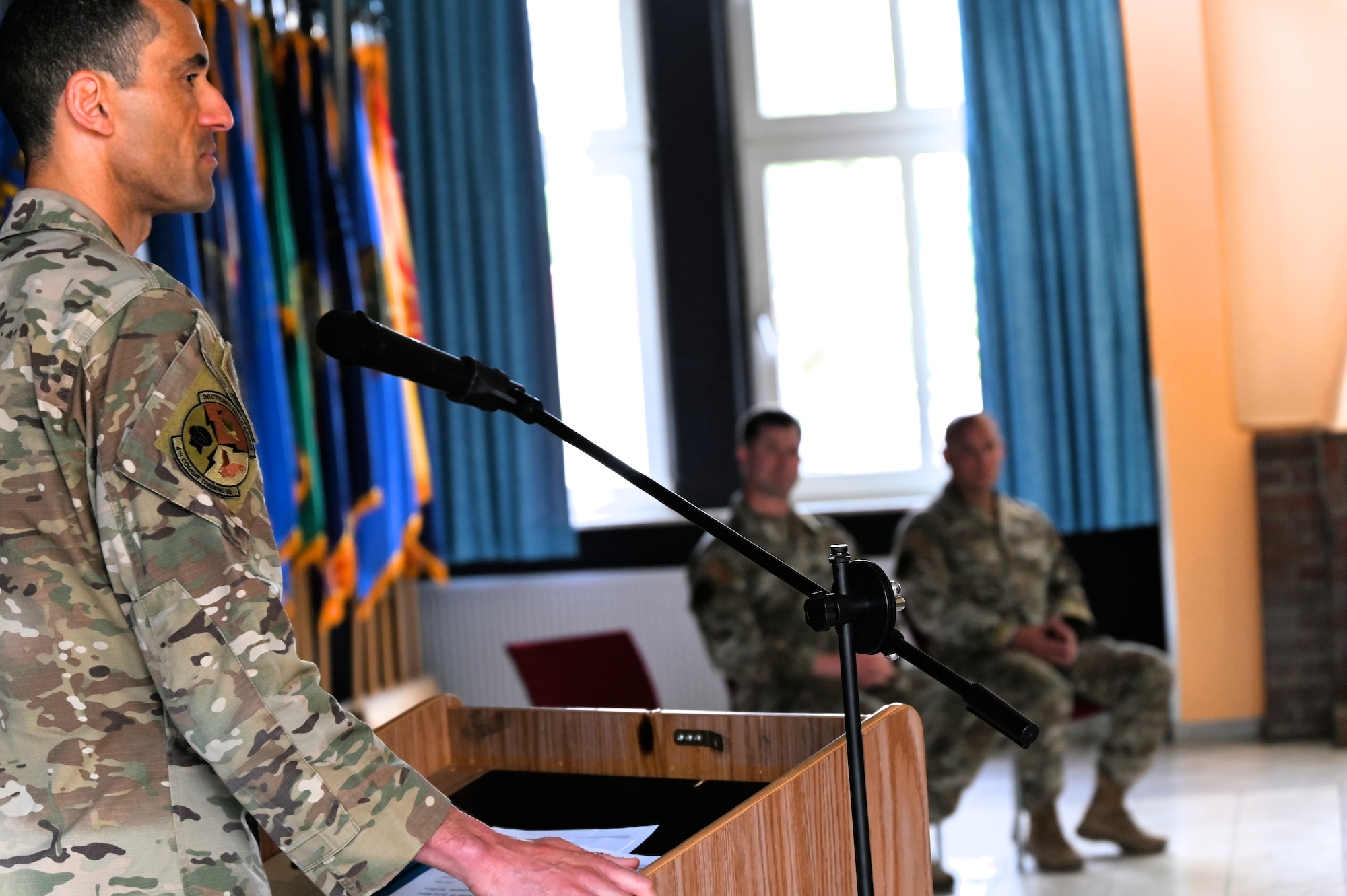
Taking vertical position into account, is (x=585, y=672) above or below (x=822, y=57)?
below

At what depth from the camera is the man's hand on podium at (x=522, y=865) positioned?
0.99m

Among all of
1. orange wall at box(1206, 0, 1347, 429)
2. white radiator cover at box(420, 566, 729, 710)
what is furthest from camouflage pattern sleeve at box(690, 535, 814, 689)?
orange wall at box(1206, 0, 1347, 429)

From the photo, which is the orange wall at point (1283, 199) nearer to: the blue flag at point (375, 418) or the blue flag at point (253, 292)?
the blue flag at point (375, 418)

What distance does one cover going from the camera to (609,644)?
346 centimetres

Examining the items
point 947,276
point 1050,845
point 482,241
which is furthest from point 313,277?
point 1050,845

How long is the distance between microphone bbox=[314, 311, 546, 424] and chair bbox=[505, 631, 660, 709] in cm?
200

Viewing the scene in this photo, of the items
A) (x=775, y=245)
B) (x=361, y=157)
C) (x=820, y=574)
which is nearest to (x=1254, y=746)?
(x=820, y=574)

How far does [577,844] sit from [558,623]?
390 cm

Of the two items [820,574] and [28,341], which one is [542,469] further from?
[28,341]

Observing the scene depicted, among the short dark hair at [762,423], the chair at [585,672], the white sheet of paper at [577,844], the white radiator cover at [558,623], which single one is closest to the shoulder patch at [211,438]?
the white sheet of paper at [577,844]

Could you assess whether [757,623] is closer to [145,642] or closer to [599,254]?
[599,254]

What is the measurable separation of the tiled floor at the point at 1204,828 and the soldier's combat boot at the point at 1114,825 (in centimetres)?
4

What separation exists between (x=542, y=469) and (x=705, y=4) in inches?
71.0

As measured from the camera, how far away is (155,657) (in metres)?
0.98
